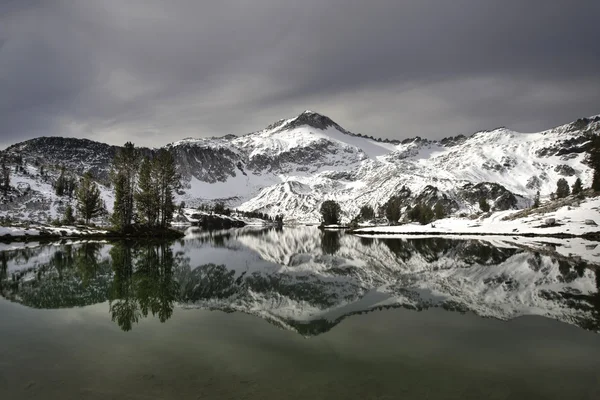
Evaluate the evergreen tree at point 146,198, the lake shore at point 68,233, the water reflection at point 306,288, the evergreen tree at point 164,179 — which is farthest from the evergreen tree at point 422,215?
the water reflection at point 306,288

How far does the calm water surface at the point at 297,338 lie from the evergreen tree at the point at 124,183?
47.7 m

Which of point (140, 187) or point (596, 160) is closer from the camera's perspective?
point (140, 187)

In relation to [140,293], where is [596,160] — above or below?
above

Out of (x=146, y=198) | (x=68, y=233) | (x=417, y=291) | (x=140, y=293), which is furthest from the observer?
(x=146, y=198)

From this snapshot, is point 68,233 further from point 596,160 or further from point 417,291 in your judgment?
point 596,160

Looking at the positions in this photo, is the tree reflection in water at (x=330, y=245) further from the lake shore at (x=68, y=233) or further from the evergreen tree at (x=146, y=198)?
the evergreen tree at (x=146, y=198)

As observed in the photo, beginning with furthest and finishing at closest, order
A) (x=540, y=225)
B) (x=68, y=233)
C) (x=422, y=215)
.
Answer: (x=422, y=215)
(x=540, y=225)
(x=68, y=233)

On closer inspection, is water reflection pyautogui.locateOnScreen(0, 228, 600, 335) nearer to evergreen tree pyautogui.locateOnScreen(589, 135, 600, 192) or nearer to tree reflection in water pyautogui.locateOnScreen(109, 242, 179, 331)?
tree reflection in water pyautogui.locateOnScreen(109, 242, 179, 331)

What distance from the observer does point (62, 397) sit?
7.98 m

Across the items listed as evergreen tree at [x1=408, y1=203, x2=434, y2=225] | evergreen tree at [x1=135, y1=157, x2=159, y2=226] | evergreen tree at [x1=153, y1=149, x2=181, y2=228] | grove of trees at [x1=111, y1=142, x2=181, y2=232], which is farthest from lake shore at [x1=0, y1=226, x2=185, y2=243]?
evergreen tree at [x1=408, y1=203, x2=434, y2=225]

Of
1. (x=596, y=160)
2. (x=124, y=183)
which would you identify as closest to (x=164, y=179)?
(x=124, y=183)

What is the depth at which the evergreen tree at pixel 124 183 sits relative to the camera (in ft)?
229

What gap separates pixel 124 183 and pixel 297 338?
70.1m

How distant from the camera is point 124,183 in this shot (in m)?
72.3
